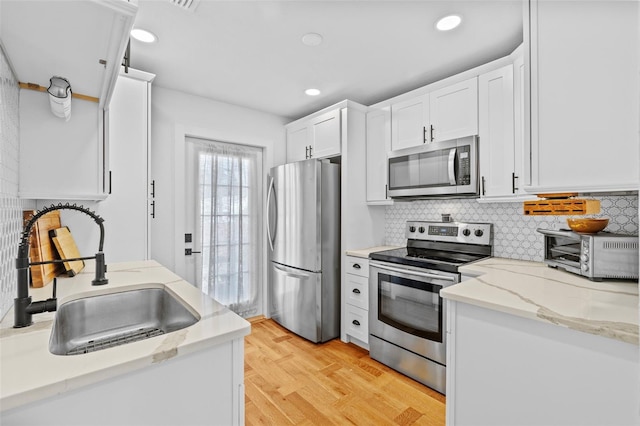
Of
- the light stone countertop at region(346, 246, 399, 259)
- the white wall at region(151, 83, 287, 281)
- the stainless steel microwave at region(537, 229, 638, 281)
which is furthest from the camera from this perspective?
the white wall at region(151, 83, 287, 281)

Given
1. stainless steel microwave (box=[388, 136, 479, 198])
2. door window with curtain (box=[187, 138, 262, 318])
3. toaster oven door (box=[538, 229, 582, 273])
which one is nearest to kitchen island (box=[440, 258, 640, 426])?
toaster oven door (box=[538, 229, 582, 273])

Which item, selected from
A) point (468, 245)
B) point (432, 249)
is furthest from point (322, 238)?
point (468, 245)

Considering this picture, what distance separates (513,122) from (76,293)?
2717 mm

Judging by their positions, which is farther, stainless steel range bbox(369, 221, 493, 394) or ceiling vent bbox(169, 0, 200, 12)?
stainless steel range bbox(369, 221, 493, 394)

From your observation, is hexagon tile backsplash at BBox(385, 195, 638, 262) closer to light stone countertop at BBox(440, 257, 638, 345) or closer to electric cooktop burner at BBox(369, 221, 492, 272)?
electric cooktop burner at BBox(369, 221, 492, 272)

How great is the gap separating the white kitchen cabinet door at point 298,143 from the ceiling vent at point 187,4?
174 centimetres

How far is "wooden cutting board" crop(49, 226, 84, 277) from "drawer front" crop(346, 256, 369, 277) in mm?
2022

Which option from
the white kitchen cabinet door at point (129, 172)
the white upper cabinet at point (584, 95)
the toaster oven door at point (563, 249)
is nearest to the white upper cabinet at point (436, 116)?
the toaster oven door at point (563, 249)

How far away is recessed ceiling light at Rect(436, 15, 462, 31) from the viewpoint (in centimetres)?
182

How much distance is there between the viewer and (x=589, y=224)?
5.64 feet

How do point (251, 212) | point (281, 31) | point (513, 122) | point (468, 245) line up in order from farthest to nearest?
point (251, 212), point (468, 245), point (513, 122), point (281, 31)

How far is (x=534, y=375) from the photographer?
122 cm

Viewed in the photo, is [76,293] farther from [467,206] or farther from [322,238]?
[467,206]

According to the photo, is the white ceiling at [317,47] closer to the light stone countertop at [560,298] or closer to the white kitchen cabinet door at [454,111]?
the white kitchen cabinet door at [454,111]
